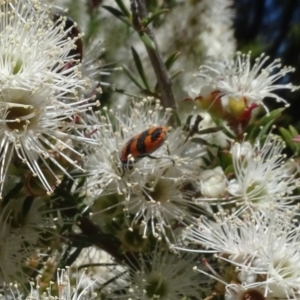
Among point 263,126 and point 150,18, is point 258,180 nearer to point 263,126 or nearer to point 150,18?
point 263,126

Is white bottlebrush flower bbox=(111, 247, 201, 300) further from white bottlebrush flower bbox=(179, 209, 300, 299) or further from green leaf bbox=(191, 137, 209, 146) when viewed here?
green leaf bbox=(191, 137, 209, 146)

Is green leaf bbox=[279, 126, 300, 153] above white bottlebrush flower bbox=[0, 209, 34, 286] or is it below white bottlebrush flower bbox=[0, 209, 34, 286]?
above

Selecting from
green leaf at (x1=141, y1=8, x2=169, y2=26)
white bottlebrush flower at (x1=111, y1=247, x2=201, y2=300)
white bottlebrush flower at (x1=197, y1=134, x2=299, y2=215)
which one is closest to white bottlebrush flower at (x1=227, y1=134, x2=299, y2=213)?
white bottlebrush flower at (x1=197, y1=134, x2=299, y2=215)

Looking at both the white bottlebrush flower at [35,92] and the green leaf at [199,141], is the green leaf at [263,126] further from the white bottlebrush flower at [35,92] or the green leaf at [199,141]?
the white bottlebrush flower at [35,92]

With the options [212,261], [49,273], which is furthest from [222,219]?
[49,273]

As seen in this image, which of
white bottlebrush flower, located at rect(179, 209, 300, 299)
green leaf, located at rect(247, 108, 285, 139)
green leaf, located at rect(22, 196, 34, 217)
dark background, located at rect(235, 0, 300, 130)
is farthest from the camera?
dark background, located at rect(235, 0, 300, 130)

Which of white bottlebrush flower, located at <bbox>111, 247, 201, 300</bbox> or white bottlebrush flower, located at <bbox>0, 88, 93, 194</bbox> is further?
white bottlebrush flower, located at <bbox>111, 247, 201, 300</bbox>

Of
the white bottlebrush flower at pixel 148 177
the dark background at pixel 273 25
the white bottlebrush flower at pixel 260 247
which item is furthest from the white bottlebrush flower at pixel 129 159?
the dark background at pixel 273 25
